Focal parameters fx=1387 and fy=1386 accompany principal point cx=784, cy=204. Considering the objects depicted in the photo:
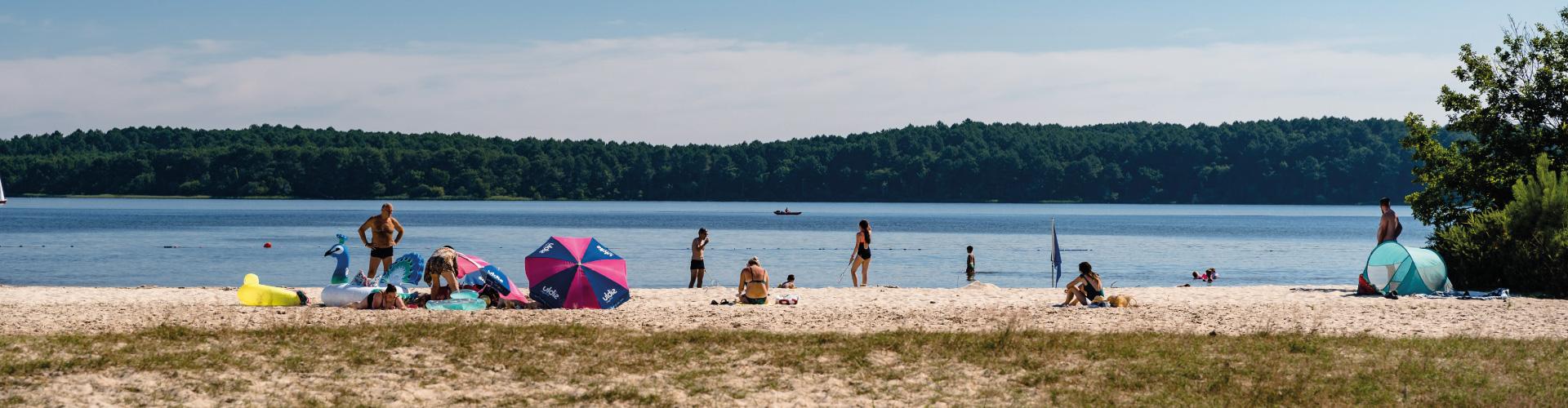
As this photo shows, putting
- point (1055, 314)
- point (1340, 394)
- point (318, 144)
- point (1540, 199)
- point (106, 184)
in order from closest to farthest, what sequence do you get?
point (1340, 394)
point (1055, 314)
point (1540, 199)
point (106, 184)
point (318, 144)

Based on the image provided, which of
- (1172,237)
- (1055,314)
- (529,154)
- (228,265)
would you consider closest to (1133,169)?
(529,154)

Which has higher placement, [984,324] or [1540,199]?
[1540,199]

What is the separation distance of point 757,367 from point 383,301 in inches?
233

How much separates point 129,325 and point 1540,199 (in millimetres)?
18944

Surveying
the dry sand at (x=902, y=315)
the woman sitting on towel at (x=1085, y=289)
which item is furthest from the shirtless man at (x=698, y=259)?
the woman sitting on towel at (x=1085, y=289)

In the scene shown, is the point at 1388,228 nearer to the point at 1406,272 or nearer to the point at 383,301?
the point at 1406,272

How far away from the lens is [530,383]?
1068cm

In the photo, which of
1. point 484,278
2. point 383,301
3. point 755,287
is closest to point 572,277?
point 484,278

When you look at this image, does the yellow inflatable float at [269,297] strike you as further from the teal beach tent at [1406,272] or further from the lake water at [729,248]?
the lake water at [729,248]

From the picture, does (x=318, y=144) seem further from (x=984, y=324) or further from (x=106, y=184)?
(x=984, y=324)

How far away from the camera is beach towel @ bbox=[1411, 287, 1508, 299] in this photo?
61.7 feet

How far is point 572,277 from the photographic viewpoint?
16.1 metres

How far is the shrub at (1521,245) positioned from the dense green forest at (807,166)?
149549 mm

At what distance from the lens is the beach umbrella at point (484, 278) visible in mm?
16109
